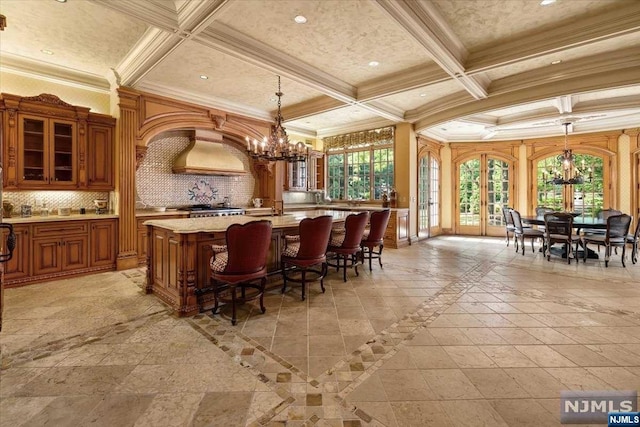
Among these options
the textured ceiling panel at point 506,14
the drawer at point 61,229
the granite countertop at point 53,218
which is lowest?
the drawer at point 61,229

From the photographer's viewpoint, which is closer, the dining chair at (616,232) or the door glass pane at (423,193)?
the dining chair at (616,232)

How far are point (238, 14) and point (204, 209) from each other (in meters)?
3.82

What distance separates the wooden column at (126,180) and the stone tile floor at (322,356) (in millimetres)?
1042

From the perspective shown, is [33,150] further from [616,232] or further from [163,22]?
[616,232]

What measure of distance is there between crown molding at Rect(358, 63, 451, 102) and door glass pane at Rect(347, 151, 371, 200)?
304cm

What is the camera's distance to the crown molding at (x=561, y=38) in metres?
3.20

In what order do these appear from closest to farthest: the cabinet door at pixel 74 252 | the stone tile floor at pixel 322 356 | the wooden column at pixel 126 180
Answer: the stone tile floor at pixel 322 356 → the cabinet door at pixel 74 252 → the wooden column at pixel 126 180

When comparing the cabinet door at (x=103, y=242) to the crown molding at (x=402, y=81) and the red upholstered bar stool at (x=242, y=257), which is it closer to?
the red upholstered bar stool at (x=242, y=257)

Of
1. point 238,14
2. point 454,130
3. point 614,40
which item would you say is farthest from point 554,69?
point 238,14

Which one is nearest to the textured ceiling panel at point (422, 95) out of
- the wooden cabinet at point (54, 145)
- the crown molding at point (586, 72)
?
the crown molding at point (586, 72)

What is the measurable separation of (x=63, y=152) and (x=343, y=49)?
14.9 ft

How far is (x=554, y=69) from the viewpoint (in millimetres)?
4562

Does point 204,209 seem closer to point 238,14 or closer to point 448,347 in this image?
point 238,14

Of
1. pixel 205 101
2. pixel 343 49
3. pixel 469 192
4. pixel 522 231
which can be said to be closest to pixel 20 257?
pixel 205 101
